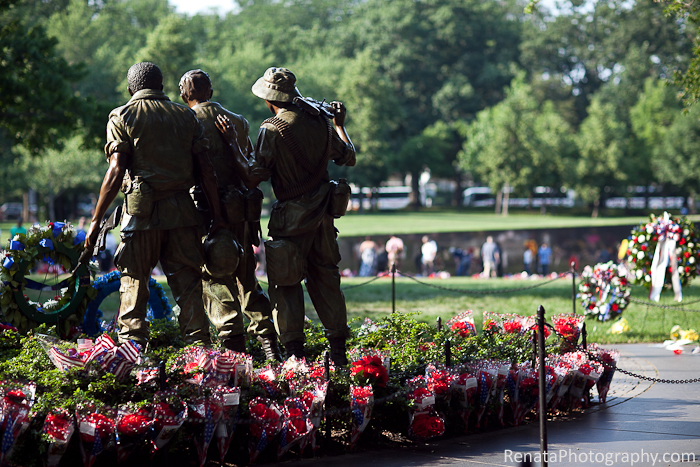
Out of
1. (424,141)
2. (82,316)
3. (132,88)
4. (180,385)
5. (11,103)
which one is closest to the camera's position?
(180,385)

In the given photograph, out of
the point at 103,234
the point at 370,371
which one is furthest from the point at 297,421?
the point at 103,234

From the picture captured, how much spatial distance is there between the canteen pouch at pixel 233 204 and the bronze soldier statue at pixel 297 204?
5.6 inches

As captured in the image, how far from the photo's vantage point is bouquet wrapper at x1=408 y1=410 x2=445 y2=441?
209 inches

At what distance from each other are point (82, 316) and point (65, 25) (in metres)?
47.8

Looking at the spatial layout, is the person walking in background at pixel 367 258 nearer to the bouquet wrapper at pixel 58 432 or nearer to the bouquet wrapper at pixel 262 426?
the bouquet wrapper at pixel 262 426

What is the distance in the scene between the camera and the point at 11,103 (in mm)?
15906

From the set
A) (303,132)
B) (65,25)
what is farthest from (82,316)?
(65,25)

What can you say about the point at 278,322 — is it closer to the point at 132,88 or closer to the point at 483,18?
the point at 132,88

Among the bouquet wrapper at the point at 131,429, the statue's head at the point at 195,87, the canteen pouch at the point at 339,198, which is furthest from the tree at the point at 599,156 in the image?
the bouquet wrapper at the point at 131,429

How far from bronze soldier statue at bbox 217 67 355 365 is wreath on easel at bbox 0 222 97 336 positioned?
228 cm

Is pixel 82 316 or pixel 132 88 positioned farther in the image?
pixel 82 316

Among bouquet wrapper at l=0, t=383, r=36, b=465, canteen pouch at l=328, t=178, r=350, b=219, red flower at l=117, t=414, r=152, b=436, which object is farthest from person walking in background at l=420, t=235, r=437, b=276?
bouquet wrapper at l=0, t=383, r=36, b=465

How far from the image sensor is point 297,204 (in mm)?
6141

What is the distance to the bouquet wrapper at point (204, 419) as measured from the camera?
462cm
